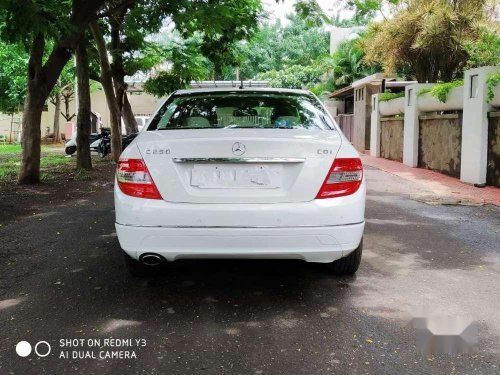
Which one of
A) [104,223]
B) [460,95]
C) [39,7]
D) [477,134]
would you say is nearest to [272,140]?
[104,223]

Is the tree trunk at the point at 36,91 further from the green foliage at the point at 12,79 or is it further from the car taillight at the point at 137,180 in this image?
the green foliage at the point at 12,79

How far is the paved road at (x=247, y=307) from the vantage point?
319cm

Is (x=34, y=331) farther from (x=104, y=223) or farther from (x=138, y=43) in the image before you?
(x=138, y=43)

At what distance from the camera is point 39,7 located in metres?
8.48

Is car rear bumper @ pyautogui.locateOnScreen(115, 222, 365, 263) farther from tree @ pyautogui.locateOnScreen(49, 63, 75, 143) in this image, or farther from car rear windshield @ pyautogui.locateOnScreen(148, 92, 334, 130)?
tree @ pyautogui.locateOnScreen(49, 63, 75, 143)

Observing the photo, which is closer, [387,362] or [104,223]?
[387,362]

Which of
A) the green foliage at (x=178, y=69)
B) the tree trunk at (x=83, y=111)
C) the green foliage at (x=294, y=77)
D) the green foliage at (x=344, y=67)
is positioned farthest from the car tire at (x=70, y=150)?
the green foliage at (x=294, y=77)

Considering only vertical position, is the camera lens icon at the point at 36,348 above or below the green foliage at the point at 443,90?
below

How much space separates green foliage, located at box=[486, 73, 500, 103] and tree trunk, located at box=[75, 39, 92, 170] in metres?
9.26

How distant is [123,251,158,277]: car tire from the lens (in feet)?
15.0

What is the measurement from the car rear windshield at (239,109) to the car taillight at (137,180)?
83 centimetres

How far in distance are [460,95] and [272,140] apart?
984 cm

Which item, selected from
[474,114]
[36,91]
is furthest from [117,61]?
[474,114]

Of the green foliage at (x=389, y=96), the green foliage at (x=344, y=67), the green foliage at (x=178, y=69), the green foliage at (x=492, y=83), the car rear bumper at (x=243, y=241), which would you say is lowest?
the car rear bumper at (x=243, y=241)
